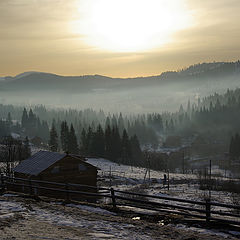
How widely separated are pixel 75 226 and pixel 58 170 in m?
22.7

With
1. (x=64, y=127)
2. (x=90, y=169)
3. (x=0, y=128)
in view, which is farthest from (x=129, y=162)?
(x=0, y=128)

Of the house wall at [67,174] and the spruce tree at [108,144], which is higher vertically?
the house wall at [67,174]

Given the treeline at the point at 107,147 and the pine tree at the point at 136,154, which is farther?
the pine tree at the point at 136,154

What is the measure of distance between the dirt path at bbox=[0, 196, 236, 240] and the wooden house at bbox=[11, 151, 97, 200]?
17.7m

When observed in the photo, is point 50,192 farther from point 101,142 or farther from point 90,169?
point 101,142

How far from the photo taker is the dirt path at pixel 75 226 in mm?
14836

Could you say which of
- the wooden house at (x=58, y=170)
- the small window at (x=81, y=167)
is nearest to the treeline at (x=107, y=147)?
the wooden house at (x=58, y=170)

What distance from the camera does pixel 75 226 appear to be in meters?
16.3

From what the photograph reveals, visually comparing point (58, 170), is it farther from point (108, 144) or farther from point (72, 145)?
point (72, 145)

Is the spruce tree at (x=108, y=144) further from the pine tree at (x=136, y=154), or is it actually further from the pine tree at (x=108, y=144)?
the pine tree at (x=136, y=154)

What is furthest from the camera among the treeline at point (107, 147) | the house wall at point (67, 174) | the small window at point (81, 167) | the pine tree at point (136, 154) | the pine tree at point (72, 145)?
the pine tree at point (136, 154)

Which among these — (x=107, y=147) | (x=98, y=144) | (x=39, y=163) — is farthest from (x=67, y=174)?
(x=107, y=147)

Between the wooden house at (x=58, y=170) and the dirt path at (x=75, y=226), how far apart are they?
1765cm

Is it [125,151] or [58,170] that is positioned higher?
[58,170]
